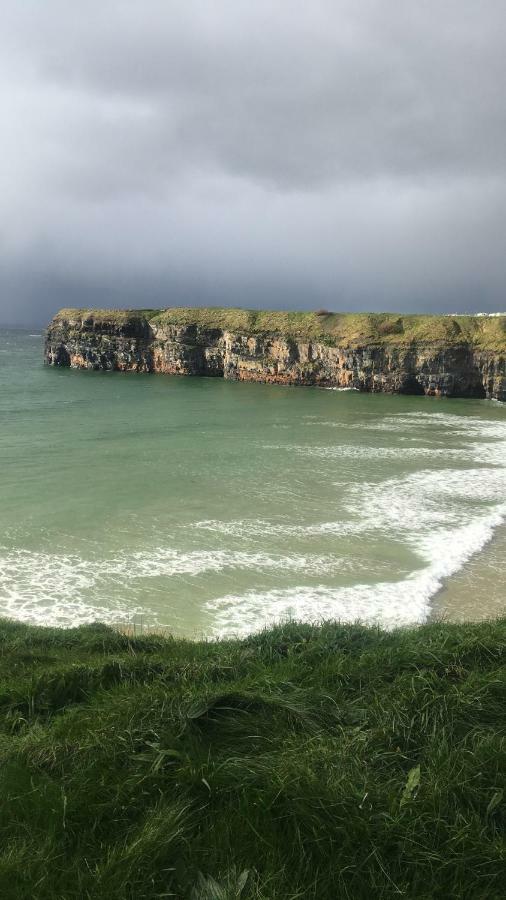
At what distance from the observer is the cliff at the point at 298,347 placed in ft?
220

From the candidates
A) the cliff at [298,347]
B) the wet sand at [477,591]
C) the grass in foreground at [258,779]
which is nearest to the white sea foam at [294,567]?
the wet sand at [477,591]

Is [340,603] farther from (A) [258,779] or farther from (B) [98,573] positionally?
(A) [258,779]

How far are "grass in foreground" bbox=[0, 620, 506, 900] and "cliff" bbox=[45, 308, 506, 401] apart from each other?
65.3 metres

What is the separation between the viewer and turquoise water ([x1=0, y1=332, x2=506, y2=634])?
1234 centimetres

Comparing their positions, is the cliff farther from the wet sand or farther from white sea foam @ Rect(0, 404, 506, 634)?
the wet sand

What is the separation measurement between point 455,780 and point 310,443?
1139 inches

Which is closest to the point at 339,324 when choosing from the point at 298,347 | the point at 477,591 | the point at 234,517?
the point at 298,347

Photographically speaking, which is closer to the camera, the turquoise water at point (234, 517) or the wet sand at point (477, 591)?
the wet sand at point (477, 591)

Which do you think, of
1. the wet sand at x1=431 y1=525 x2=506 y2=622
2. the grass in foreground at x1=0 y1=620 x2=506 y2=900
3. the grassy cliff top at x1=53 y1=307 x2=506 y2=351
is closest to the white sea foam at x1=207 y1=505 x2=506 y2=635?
the wet sand at x1=431 y1=525 x2=506 y2=622

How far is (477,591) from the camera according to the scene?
41.8ft

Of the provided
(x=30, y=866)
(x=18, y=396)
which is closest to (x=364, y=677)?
(x=30, y=866)

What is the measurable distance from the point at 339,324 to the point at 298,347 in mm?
7121

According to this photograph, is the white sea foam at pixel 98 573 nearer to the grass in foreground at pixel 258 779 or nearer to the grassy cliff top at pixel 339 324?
the grass in foreground at pixel 258 779

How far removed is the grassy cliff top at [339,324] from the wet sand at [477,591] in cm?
5699
